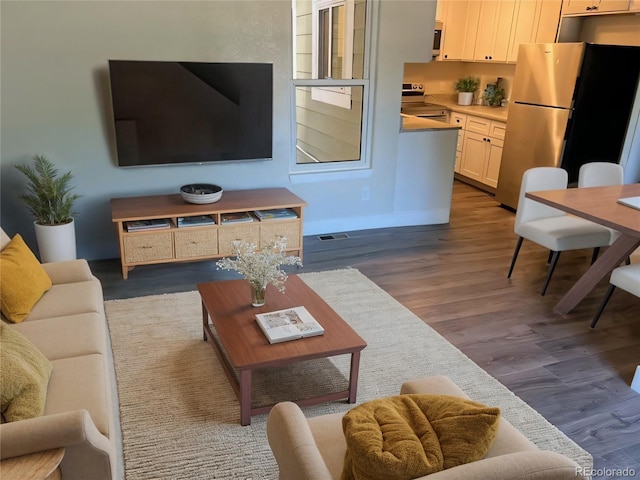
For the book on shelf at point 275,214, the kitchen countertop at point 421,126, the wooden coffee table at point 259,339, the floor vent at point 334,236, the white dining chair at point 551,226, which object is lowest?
the floor vent at point 334,236

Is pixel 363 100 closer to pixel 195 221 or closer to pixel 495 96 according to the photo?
pixel 195 221

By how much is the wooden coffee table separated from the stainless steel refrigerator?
3510 mm

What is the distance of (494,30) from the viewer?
6254mm

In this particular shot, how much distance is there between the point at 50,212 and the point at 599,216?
3582 millimetres

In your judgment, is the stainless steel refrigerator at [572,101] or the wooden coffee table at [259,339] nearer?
the wooden coffee table at [259,339]

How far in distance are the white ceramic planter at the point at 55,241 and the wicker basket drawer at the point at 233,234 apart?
1053 millimetres

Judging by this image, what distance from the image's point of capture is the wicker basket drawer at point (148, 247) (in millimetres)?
3797

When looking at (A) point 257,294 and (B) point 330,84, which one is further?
(B) point 330,84

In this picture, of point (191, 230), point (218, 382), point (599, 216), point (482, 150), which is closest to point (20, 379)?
point (218, 382)

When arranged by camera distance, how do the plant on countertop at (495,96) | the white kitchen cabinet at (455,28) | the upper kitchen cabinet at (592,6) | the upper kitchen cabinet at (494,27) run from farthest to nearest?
the plant on countertop at (495,96), the white kitchen cabinet at (455,28), the upper kitchen cabinet at (494,27), the upper kitchen cabinet at (592,6)

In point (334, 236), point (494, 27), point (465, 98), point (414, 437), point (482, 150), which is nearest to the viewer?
point (414, 437)

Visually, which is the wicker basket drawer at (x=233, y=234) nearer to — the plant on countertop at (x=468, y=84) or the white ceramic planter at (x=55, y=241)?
the white ceramic planter at (x=55, y=241)

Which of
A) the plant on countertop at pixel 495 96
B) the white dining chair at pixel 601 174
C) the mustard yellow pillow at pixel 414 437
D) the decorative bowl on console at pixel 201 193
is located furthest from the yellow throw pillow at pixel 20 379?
the plant on countertop at pixel 495 96

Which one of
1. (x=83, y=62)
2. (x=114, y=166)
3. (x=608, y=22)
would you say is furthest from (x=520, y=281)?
(x=83, y=62)
